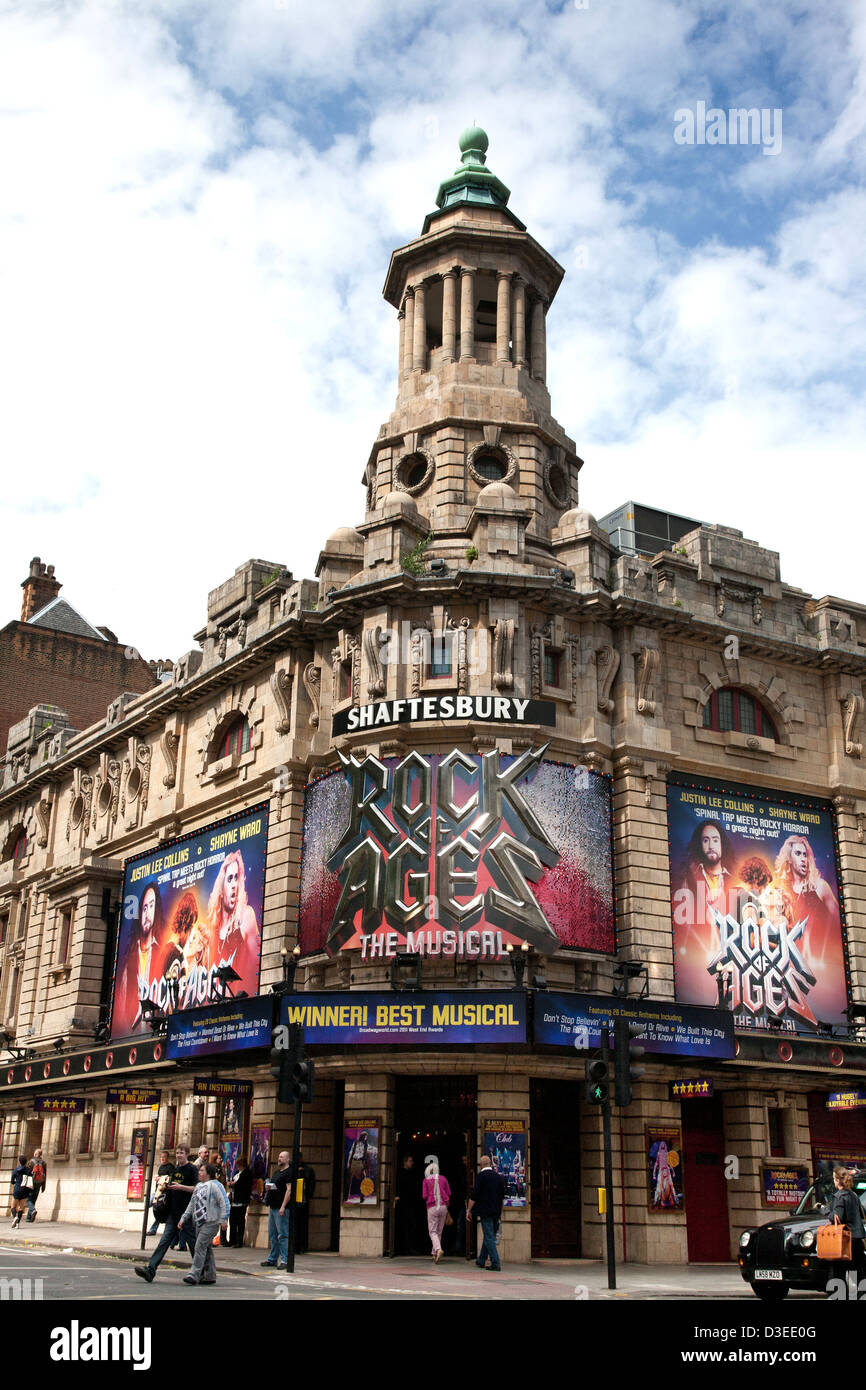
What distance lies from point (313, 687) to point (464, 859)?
6.99 meters

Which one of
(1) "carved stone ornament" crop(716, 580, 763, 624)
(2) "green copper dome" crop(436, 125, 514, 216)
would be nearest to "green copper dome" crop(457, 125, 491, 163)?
(2) "green copper dome" crop(436, 125, 514, 216)

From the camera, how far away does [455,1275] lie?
22.4m

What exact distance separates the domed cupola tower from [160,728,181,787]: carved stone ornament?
29.6 ft

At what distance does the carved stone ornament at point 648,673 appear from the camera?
105 feet

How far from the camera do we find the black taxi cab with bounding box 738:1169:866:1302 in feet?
57.9

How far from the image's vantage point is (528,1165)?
2719 centimetres

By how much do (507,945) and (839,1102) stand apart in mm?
8635

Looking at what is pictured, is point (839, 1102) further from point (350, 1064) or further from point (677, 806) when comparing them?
point (350, 1064)

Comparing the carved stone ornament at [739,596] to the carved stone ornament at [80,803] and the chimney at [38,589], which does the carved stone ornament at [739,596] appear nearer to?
the carved stone ornament at [80,803]

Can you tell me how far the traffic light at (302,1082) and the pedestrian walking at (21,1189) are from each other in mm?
18070

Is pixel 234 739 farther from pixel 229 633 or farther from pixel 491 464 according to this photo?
pixel 491 464

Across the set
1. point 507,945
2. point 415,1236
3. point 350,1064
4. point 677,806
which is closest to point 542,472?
point 677,806

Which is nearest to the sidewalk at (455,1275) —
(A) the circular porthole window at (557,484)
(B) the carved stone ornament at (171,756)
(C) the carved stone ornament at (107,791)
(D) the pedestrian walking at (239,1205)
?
(D) the pedestrian walking at (239,1205)
